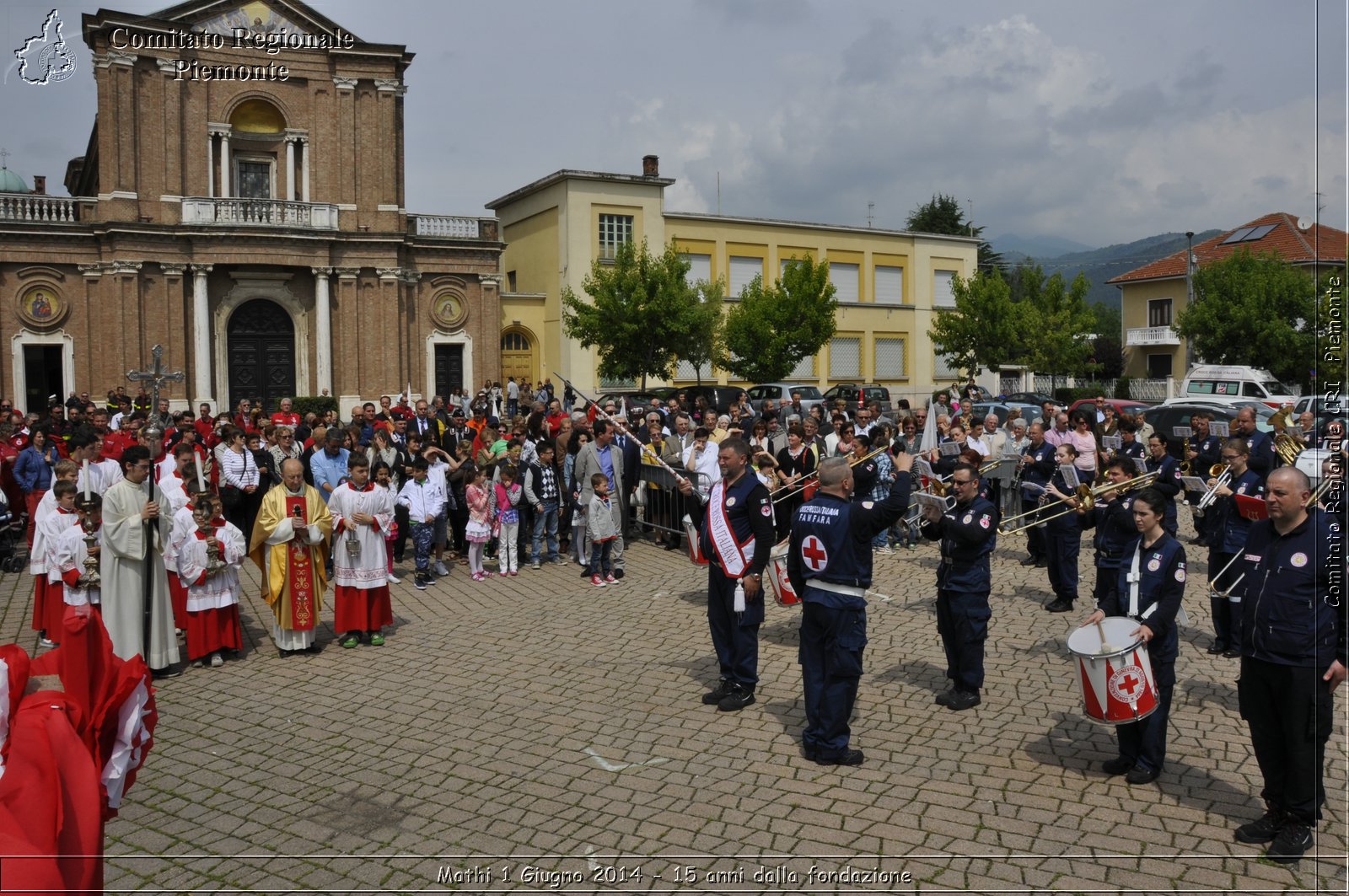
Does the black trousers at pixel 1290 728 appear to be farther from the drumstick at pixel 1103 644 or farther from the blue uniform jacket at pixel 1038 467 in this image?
the blue uniform jacket at pixel 1038 467

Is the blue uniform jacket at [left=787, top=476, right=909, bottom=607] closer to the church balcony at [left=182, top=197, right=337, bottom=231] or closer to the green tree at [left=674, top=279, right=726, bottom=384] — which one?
the green tree at [left=674, top=279, right=726, bottom=384]

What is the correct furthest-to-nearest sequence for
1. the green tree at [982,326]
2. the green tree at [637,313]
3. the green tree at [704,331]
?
the green tree at [982,326] < the green tree at [704,331] < the green tree at [637,313]

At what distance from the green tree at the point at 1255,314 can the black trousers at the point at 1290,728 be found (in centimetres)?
3302

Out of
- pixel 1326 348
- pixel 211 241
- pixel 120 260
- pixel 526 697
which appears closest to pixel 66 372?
pixel 120 260

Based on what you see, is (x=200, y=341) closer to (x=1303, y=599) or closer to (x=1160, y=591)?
(x=1160, y=591)

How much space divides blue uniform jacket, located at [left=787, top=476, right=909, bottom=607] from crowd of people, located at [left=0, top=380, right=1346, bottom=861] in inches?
0.7

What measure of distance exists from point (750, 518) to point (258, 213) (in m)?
30.0

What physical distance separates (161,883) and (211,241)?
30.8 meters

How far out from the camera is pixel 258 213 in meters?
33.2

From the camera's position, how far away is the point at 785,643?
32.4 ft

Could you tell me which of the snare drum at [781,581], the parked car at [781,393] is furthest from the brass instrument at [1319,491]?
the parked car at [781,393]

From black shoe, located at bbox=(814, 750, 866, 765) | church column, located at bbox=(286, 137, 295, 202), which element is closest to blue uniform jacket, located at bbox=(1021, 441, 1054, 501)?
black shoe, located at bbox=(814, 750, 866, 765)

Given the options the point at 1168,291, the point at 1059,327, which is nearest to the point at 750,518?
the point at 1059,327

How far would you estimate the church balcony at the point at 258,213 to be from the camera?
3269 centimetres
